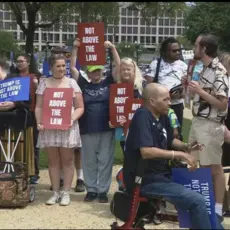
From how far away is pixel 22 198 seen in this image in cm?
604

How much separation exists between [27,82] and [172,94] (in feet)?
5.49

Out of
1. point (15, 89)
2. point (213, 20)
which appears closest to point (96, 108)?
point (15, 89)

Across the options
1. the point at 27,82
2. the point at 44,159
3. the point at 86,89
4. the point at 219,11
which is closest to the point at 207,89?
the point at 86,89

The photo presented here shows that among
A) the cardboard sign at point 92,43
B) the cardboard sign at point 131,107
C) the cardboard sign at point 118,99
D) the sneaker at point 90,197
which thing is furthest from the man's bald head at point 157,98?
the sneaker at point 90,197

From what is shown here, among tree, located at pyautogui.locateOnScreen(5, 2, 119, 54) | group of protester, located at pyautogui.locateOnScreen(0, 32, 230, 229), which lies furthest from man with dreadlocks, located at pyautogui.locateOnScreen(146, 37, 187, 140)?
tree, located at pyautogui.locateOnScreen(5, 2, 119, 54)

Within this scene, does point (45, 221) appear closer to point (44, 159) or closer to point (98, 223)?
point (98, 223)

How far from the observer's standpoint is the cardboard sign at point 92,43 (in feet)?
20.9

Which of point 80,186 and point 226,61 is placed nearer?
point 226,61

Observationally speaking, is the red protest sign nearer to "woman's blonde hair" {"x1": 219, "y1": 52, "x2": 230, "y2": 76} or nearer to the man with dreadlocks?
the man with dreadlocks

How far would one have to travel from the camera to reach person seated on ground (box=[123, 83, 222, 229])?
428 centimetres

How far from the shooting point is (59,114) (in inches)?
241

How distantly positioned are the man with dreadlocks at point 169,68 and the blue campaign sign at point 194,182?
1932mm

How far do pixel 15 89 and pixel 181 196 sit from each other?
2.60 meters

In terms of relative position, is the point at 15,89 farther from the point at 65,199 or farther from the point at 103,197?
the point at 103,197
